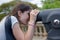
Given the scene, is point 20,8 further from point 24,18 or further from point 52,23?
point 52,23

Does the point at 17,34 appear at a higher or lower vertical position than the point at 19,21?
lower

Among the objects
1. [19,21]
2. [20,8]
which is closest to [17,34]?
[19,21]

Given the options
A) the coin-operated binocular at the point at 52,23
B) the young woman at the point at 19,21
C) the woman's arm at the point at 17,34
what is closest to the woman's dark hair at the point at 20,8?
the young woman at the point at 19,21

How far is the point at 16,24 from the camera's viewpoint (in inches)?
120

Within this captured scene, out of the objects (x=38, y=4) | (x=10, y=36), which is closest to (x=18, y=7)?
(x=10, y=36)

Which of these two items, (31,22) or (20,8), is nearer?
(31,22)

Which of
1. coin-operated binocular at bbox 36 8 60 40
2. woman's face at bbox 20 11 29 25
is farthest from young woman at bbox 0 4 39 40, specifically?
coin-operated binocular at bbox 36 8 60 40

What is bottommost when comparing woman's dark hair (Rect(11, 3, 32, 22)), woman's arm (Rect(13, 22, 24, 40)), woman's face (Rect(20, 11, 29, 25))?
woman's arm (Rect(13, 22, 24, 40))

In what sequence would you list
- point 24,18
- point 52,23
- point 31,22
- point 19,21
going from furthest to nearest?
point 19,21, point 24,18, point 31,22, point 52,23

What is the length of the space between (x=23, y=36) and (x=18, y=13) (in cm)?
27

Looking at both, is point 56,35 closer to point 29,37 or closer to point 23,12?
point 29,37

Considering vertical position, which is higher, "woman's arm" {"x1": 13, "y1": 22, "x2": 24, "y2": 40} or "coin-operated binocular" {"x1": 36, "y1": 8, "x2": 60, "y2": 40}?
"coin-operated binocular" {"x1": 36, "y1": 8, "x2": 60, "y2": 40}

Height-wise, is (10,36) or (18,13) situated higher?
(18,13)

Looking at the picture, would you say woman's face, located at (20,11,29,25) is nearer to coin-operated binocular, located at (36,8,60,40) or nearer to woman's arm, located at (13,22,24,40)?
woman's arm, located at (13,22,24,40)
